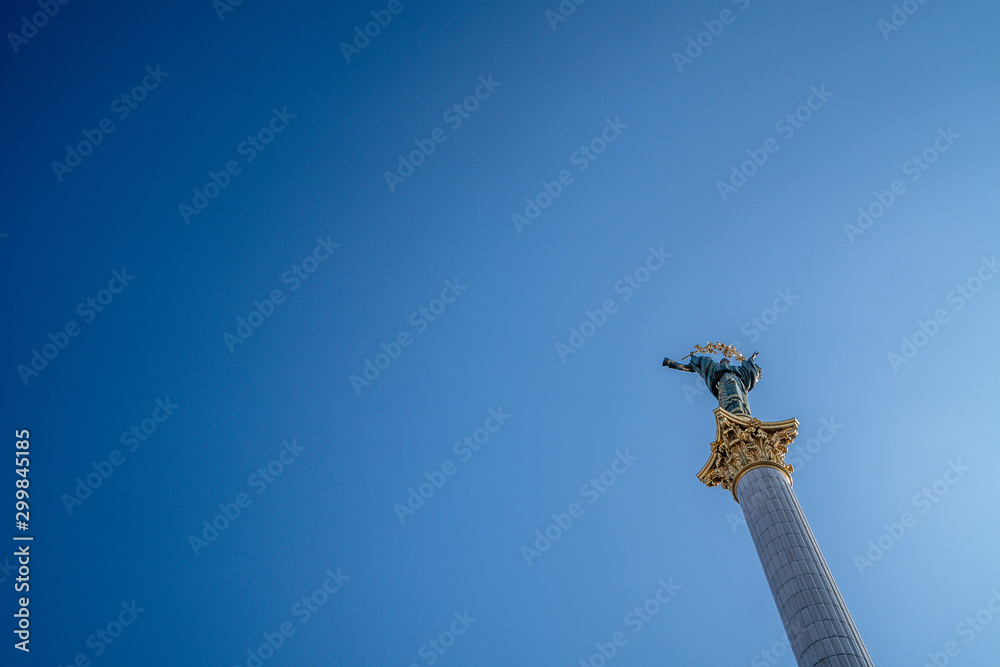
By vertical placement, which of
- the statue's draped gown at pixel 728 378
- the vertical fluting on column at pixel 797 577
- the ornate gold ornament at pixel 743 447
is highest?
the statue's draped gown at pixel 728 378

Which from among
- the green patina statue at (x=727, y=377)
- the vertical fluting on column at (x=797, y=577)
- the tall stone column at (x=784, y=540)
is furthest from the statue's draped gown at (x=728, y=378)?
the vertical fluting on column at (x=797, y=577)

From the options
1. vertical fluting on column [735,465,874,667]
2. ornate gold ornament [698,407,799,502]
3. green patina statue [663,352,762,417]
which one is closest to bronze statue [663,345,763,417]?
green patina statue [663,352,762,417]

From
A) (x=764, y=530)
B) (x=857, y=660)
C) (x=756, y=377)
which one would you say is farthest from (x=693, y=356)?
(x=857, y=660)

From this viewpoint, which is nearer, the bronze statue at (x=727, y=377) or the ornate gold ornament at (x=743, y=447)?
the ornate gold ornament at (x=743, y=447)

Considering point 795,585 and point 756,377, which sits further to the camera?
point 756,377

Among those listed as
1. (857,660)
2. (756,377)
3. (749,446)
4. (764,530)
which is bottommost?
(857,660)

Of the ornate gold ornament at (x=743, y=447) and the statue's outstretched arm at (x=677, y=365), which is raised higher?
the statue's outstretched arm at (x=677, y=365)

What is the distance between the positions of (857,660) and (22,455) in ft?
112

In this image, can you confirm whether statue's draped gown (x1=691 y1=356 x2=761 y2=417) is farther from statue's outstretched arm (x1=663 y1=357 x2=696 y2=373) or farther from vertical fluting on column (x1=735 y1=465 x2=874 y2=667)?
vertical fluting on column (x1=735 y1=465 x2=874 y2=667)

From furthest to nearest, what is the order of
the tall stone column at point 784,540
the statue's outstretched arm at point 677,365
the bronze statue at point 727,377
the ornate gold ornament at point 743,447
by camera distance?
the statue's outstretched arm at point 677,365
the bronze statue at point 727,377
the ornate gold ornament at point 743,447
the tall stone column at point 784,540

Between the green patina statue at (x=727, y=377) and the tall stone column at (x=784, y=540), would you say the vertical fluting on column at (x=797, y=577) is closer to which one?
the tall stone column at (x=784, y=540)

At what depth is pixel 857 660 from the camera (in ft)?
65.9

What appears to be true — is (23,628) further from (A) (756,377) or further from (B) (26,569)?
(A) (756,377)

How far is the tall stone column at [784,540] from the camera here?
20.7m
